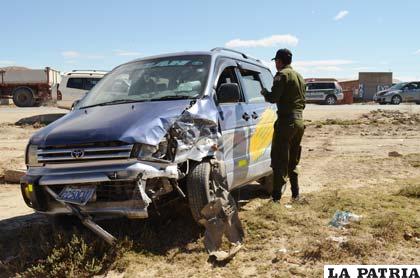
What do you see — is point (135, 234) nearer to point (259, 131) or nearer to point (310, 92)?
point (259, 131)

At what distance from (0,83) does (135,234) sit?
90.2 ft

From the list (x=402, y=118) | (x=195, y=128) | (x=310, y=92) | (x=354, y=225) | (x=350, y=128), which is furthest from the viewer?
(x=310, y=92)

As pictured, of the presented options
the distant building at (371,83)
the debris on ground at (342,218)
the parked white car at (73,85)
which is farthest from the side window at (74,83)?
the distant building at (371,83)

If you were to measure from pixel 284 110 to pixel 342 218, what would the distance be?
5.14ft

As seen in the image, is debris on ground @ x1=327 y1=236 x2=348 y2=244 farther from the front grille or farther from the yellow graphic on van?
the front grille

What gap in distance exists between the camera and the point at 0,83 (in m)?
29.4

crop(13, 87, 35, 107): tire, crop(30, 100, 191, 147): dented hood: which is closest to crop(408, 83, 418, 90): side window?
crop(13, 87, 35, 107): tire

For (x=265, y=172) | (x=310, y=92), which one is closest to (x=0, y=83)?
(x=310, y=92)

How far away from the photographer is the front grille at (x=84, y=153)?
14.1 feet

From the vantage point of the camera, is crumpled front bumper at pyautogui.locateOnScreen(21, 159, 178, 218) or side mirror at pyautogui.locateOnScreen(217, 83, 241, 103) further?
side mirror at pyautogui.locateOnScreen(217, 83, 241, 103)

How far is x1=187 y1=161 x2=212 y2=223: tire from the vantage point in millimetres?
4719

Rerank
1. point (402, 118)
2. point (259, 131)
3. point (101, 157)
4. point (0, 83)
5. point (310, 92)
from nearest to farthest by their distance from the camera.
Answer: point (101, 157)
point (259, 131)
point (402, 118)
point (0, 83)
point (310, 92)

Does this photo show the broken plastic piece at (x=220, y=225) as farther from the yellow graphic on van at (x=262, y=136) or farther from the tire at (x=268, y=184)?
the tire at (x=268, y=184)

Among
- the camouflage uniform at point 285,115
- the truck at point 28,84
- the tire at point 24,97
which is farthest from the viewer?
the tire at point 24,97
